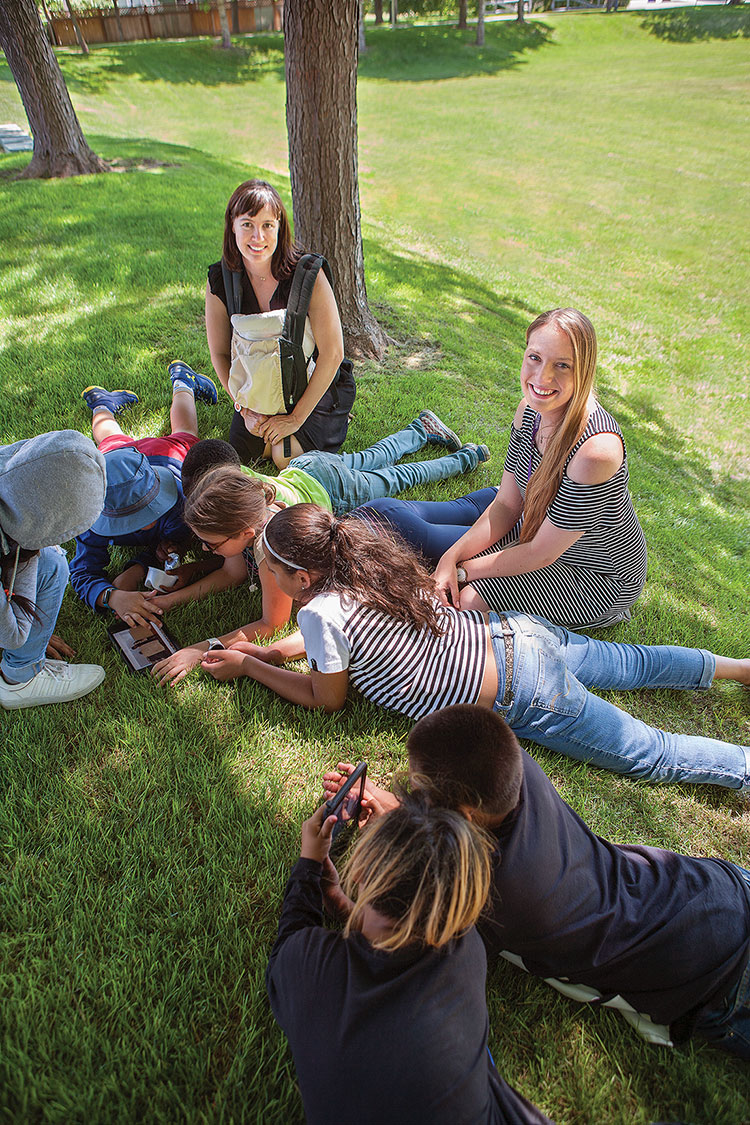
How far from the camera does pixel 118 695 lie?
264cm

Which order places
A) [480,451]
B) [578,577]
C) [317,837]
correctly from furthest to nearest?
1. [480,451]
2. [578,577]
3. [317,837]

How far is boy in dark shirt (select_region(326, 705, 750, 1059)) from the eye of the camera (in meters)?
1.68

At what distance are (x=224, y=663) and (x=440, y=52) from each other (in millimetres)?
36663

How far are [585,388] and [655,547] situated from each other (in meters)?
1.84

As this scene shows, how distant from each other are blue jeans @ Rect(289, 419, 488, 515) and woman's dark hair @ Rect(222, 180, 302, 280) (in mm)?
1065

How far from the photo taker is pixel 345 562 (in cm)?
235

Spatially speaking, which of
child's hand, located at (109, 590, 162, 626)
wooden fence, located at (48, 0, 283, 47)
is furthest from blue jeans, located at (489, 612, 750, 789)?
wooden fence, located at (48, 0, 283, 47)

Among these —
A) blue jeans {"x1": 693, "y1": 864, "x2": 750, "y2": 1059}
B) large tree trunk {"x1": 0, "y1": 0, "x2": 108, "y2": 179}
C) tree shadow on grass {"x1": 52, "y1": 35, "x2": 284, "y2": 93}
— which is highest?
tree shadow on grass {"x1": 52, "y1": 35, "x2": 284, "y2": 93}

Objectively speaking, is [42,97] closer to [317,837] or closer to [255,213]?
[255,213]

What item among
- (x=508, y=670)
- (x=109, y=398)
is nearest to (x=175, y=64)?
(x=109, y=398)

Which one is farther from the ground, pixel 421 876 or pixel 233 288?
pixel 233 288

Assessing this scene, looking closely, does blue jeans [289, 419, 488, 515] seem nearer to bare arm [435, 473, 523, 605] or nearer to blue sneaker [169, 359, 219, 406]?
bare arm [435, 473, 523, 605]

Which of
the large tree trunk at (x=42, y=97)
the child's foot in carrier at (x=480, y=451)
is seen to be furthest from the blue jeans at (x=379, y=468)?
the large tree trunk at (x=42, y=97)

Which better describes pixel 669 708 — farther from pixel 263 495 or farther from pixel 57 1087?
pixel 57 1087
